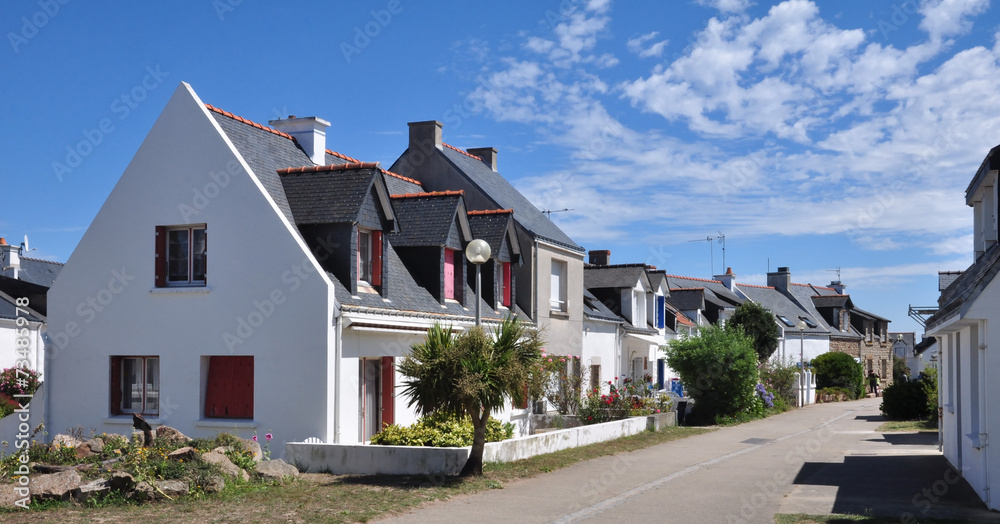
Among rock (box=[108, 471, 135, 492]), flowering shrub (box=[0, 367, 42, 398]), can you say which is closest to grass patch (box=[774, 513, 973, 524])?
rock (box=[108, 471, 135, 492])

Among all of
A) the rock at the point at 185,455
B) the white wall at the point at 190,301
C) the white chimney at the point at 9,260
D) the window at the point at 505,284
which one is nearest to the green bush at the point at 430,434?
the white wall at the point at 190,301

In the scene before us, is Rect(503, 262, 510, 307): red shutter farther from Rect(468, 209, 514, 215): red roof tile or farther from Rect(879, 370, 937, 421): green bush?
Rect(879, 370, 937, 421): green bush

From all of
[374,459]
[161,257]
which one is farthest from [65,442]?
[374,459]

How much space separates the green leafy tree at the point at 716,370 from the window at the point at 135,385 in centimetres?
1826

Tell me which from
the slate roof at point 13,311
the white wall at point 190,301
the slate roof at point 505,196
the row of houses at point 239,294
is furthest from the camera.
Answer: the slate roof at point 13,311

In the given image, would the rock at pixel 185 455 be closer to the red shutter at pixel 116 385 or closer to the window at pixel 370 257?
the red shutter at pixel 116 385

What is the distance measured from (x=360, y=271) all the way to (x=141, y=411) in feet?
16.2

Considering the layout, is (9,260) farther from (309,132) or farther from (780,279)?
(780,279)

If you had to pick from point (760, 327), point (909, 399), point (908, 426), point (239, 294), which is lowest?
point (908, 426)

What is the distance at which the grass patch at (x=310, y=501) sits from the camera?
35.2 feet

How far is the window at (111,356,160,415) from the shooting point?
667 inches

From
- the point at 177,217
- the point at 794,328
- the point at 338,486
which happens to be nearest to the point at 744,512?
the point at 338,486

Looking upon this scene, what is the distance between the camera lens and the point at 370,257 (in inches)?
703

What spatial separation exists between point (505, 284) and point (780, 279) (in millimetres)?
41410
